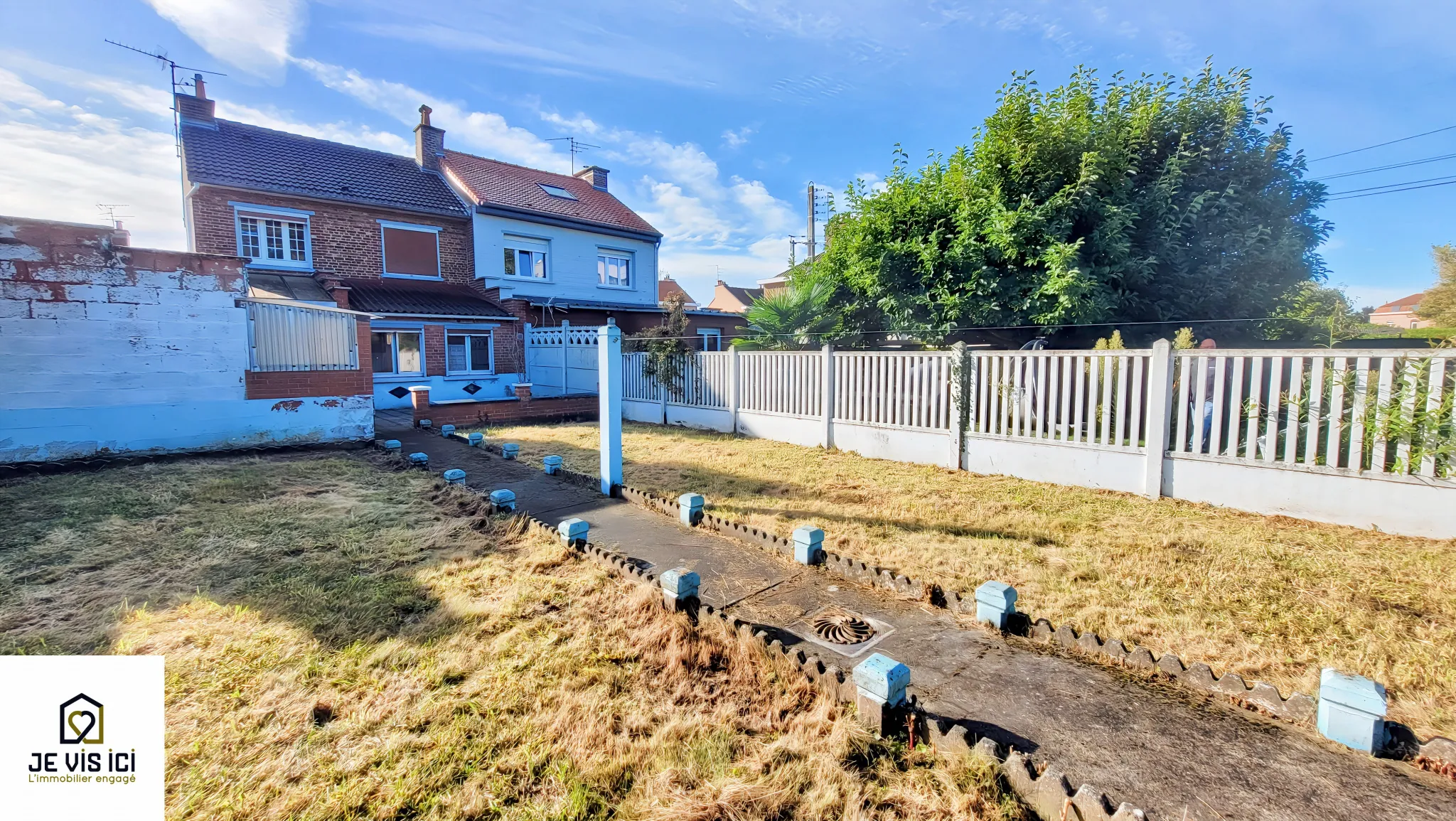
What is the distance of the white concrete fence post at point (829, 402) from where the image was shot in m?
8.86

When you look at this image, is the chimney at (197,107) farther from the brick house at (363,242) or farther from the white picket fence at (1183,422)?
the white picket fence at (1183,422)

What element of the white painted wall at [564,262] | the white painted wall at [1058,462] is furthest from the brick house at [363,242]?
the white painted wall at [1058,462]

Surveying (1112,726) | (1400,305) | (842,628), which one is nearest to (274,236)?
(842,628)

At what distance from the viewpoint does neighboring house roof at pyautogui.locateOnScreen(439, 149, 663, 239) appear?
688 inches

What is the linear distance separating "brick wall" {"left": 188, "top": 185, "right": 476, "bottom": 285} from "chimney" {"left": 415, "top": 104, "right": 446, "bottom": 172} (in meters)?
2.86

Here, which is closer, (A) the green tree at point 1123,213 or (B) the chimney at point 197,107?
(A) the green tree at point 1123,213

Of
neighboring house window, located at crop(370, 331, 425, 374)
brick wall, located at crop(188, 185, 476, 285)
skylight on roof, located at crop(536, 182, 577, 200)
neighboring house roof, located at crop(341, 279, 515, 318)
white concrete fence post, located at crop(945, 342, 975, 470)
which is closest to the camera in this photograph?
white concrete fence post, located at crop(945, 342, 975, 470)

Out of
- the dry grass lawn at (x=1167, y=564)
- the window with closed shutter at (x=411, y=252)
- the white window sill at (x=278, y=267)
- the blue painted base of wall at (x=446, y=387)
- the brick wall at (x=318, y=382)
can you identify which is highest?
the window with closed shutter at (x=411, y=252)

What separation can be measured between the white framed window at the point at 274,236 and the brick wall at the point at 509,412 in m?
6.22

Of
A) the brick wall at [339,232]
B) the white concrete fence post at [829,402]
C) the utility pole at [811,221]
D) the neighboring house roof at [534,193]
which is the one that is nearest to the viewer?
the white concrete fence post at [829,402]

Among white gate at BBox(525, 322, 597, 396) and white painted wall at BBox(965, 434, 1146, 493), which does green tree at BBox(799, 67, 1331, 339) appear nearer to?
white painted wall at BBox(965, 434, 1146, 493)

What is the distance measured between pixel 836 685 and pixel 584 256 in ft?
60.2

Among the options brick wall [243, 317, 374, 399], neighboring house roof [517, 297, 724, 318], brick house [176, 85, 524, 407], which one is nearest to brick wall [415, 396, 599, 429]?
brick wall [243, 317, 374, 399]

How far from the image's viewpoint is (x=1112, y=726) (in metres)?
2.42
